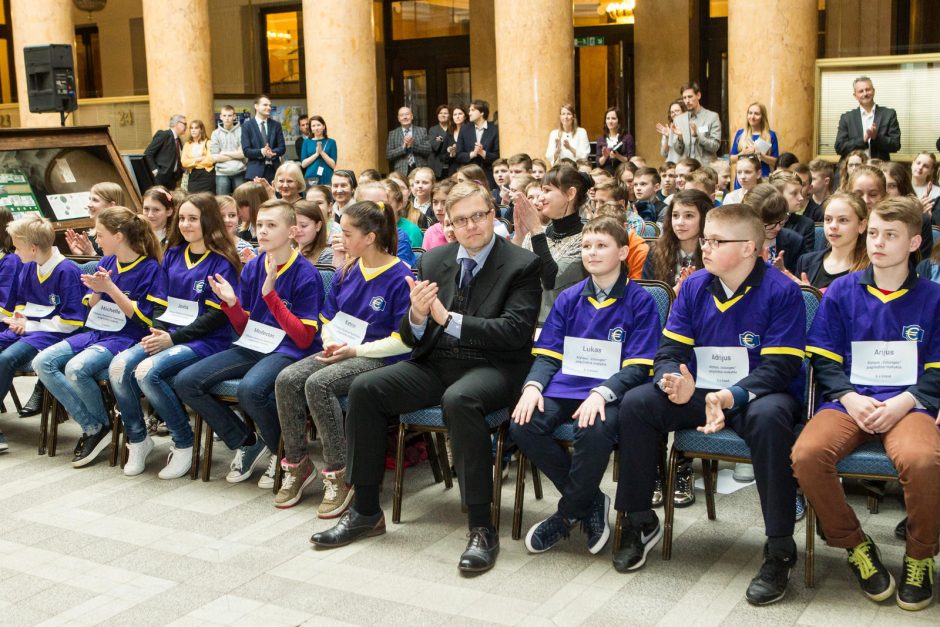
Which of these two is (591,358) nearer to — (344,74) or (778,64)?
(778,64)

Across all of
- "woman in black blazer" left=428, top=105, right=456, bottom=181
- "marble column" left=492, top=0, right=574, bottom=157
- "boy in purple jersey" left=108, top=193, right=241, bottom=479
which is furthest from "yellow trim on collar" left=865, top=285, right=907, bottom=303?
"woman in black blazer" left=428, top=105, right=456, bottom=181

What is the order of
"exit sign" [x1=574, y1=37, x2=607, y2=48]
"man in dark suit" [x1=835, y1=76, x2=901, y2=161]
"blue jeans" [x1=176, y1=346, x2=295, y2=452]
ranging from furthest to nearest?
"exit sign" [x1=574, y1=37, x2=607, y2=48]
"man in dark suit" [x1=835, y1=76, x2=901, y2=161]
"blue jeans" [x1=176, y1=346, x2=295, y2=452]

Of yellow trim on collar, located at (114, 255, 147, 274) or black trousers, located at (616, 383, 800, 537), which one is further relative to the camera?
yellow trim on collar, located at (114, 255, 147, 274)

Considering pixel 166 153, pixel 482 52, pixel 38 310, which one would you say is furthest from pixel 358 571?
pixel 482 52

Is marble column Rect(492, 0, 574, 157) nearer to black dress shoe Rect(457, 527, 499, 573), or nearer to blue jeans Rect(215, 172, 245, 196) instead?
blue jeans Rect(215, 172, 245, 196)

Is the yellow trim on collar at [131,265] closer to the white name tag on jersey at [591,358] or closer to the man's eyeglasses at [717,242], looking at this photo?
the white name tag on jersey at [591,358]

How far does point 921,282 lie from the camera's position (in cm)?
408

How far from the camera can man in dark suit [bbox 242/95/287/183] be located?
12438mm

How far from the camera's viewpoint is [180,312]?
5891 millimetres

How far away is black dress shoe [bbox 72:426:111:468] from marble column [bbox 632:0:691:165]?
1174 cm

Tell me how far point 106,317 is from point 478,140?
22.2 ft

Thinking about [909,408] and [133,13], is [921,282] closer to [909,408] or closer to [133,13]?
[909,408]

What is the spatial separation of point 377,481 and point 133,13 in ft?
64.5

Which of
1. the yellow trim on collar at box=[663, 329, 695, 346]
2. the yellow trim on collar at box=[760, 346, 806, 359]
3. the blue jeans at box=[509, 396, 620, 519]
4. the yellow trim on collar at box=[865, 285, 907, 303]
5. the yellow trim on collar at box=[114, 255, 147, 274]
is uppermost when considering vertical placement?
the yellow trim on collar at box=[114, 255, 147, 274]
